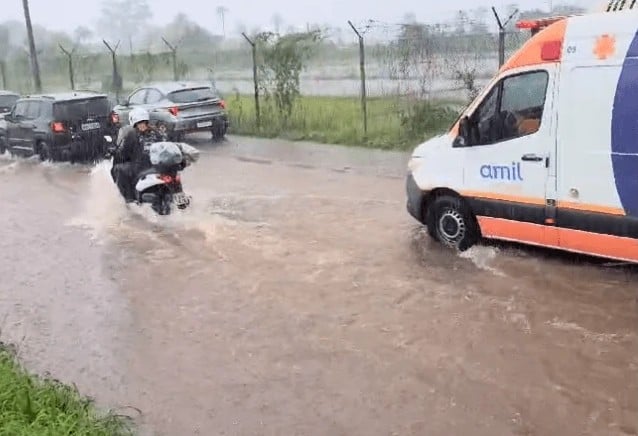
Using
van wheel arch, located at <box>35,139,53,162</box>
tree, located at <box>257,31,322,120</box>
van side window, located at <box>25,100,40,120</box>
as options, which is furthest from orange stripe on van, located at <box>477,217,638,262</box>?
van side window, located at <box>25,100,40,120</box>

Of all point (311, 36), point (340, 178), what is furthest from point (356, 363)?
point (311, 36)

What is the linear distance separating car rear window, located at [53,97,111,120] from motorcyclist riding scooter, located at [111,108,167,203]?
6.51 meters

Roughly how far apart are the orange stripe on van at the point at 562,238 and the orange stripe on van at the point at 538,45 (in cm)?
151

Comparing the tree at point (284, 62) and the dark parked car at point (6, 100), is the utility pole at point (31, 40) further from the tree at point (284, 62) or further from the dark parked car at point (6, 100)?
the tree at point (284, 62)

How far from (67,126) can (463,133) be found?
11542 mm

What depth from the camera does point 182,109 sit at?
19047 mm

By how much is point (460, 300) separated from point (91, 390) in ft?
10.4

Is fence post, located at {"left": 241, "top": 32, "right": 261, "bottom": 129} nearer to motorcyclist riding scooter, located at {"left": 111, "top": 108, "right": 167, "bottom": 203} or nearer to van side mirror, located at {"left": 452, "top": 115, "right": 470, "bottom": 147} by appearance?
motorcyclist riding scooter, located at {"left": 111, "top": 108, "right": 167, "bottom": 203}

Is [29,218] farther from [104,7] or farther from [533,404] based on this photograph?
[104,7]

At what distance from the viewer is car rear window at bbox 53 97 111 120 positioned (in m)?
17.6

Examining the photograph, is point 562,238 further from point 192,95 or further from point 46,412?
point 192,95

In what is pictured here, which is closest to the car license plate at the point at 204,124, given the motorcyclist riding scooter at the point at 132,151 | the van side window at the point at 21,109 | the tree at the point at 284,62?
the tree at the point at 284,62

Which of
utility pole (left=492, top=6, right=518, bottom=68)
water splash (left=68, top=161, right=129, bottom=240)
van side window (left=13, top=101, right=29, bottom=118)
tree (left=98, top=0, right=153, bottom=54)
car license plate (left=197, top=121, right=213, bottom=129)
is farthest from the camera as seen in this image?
tree (left=98, top=0, right=153, bottom=54)

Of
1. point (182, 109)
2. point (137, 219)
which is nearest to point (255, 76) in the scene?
point (182, 109)
